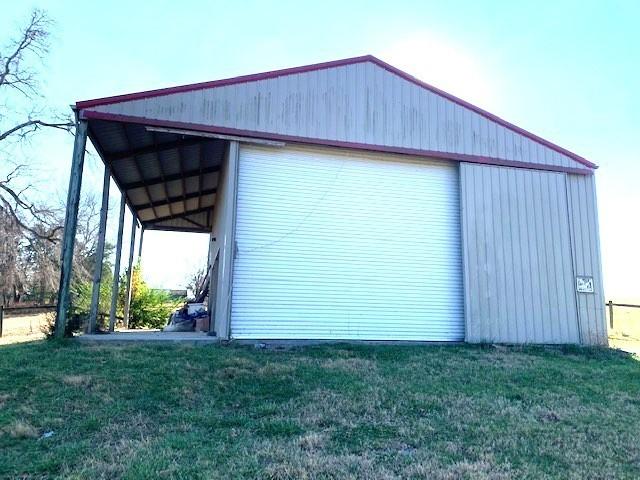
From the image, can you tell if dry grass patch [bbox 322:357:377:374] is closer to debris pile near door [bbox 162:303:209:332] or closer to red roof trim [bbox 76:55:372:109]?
debris pile near door [bbox 162:303:209:332]

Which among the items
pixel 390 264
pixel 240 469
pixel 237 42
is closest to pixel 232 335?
pixel 390 264

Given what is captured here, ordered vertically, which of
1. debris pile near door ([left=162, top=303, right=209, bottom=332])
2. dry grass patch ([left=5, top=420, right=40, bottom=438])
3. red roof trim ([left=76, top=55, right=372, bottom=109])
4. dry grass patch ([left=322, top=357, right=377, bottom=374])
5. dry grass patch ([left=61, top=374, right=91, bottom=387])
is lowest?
dry grass patch ([left=5, top=420, right=40, bottom=438])

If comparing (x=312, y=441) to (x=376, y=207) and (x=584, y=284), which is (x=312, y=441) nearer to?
(x=376, y=207)

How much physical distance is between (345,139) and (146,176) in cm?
564

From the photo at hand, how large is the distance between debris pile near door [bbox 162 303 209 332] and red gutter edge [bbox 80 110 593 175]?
14.8 ft

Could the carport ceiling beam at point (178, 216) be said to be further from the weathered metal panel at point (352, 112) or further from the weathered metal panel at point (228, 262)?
the weathered metal panel at point (352, 112)

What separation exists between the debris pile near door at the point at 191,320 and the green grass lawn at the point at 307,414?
3971mm

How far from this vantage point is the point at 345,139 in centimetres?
898

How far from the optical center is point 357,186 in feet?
30.1

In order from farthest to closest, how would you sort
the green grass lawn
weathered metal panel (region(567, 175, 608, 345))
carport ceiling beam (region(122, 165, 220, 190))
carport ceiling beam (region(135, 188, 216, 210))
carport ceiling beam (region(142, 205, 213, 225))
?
carport ceiling beam (region(142, 205, 213, 225)), carport ceiling beam (region(135, 188, 216, 210)), carport ceiling beam (region(122, 165, 220, 190)), weathered metal panel (region(567, 175, 608, 345)), the green grass lawn

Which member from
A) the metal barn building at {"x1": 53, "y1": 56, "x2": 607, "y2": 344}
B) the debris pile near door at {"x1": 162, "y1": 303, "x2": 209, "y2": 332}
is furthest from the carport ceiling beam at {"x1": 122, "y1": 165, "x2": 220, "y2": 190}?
the debris pile near door at {"x1": 162, "y1": 303, "x2": 209, "y2": 332}

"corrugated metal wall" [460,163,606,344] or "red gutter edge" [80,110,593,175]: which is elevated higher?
"red gutter edge" [80,110,593,175]

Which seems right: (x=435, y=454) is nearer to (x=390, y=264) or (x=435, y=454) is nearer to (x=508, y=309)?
(x=390, y=264)

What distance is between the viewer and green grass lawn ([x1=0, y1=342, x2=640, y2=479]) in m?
3.30
